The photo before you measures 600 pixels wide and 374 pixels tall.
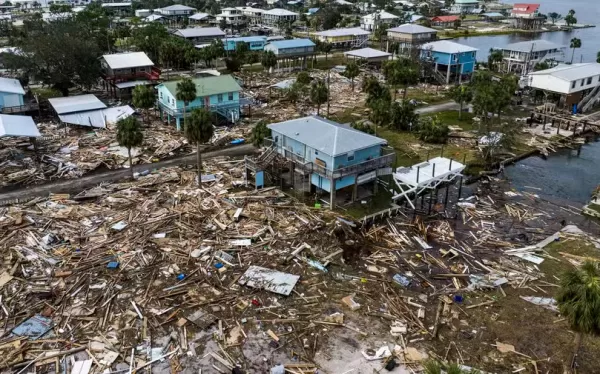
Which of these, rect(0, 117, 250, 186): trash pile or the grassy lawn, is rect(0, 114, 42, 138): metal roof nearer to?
rect(0, 117, 250, 186): trash pile

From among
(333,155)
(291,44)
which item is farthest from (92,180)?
(291,44)

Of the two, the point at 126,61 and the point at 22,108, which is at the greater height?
the point at 126,61

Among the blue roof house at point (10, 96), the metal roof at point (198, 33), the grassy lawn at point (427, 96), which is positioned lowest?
Answer: the grassy lawn at point (427, 96)

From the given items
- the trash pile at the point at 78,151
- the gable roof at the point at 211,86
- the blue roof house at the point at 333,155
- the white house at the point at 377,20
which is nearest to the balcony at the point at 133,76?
the trash pile at the point at 78,151

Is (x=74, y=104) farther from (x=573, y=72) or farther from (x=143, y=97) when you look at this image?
(x=573, y=72)

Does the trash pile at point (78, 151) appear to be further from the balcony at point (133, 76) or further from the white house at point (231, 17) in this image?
the white house at point (231, 17)

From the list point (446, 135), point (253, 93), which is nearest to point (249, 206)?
point (446, 135)
